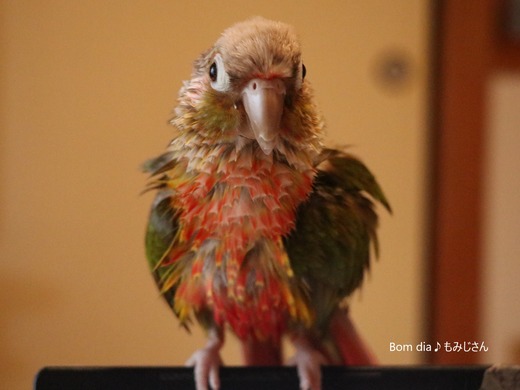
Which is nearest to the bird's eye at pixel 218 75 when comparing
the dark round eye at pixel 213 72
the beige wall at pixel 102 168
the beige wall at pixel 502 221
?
the dark round eye at pixel 213 72

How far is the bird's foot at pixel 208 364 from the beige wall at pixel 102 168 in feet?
0.05

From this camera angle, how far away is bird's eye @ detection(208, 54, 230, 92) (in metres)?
0.27

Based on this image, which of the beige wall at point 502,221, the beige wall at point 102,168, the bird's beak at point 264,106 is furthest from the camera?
the beige wall at point 502,221

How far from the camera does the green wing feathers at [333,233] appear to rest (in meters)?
0.32

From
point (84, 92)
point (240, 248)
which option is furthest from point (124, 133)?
point (240, 248)

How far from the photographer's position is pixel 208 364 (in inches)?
13.6

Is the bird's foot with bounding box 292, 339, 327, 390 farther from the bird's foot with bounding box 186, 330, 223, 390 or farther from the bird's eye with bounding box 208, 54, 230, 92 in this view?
the bird's eye with bounding box 208, 54, 230, 92

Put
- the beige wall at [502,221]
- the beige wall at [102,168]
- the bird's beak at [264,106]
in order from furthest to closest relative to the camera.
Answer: the beige wall at [502,221], the beige wall at [102,168], the bird's beak at [264,106]

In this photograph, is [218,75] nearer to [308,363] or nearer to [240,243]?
[240,243]

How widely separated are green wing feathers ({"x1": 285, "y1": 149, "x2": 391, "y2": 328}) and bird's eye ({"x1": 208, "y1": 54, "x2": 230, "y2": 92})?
0.08m

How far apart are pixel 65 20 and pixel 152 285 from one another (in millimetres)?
236

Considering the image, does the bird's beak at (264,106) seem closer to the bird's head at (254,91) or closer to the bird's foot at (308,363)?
the bird's head at (254,91)

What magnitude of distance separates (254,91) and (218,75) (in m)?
0.03

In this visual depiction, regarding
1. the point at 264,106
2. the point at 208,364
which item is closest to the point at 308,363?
the point at 208,364
